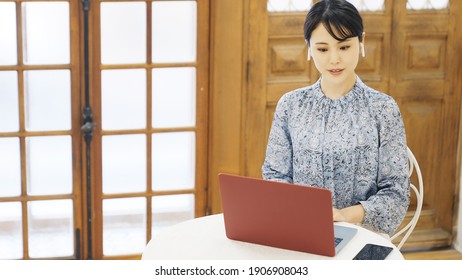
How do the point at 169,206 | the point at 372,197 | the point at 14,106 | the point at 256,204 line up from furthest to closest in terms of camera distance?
the point at 169,206 → the point at 14,106 → the point at 372,197 → the point at 256,204

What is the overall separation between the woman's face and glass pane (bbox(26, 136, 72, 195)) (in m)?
1.68

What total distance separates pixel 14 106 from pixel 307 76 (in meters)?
1.40

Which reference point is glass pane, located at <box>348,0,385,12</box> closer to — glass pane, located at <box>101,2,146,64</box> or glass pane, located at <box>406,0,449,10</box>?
glass pane, located at <box>406,0,449,10</box>

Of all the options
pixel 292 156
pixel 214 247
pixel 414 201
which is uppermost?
pixel 292 156

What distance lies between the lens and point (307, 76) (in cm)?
409

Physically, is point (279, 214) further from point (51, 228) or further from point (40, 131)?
point (51, 228)

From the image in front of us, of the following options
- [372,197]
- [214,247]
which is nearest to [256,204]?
[214,247]

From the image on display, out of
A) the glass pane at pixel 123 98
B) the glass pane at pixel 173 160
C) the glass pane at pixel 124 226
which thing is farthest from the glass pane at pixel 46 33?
the glass pane at pixel 124 226

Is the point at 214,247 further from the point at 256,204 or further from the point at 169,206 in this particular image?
the point at 169,206

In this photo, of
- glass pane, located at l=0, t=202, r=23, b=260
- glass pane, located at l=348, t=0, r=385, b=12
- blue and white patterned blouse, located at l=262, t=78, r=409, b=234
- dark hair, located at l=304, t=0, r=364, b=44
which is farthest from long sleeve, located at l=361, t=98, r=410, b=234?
glass pane, located at l=0, t=202, r=23, b=260

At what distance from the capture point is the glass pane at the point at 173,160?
161 inches

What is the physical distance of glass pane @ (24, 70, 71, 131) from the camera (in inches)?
152

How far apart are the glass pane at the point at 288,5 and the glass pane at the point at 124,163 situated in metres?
0.87

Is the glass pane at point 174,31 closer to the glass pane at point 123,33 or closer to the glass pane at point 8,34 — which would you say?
the glass pane at point 123,33
